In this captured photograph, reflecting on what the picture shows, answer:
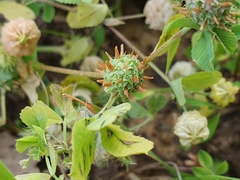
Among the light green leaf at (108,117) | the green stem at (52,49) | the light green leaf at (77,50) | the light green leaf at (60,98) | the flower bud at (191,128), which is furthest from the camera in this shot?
the green stem at (52,49)

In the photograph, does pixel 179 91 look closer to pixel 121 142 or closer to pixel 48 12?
pixel 121 142

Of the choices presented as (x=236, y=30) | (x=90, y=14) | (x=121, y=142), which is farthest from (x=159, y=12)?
(x=121, y=142)

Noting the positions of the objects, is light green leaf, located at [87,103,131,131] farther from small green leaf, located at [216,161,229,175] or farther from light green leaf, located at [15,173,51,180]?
small green leaf, located at [216,161,229,175]

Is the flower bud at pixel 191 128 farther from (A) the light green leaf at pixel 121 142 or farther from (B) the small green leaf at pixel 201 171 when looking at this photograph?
(A) the light green leaf at pixel 121 142

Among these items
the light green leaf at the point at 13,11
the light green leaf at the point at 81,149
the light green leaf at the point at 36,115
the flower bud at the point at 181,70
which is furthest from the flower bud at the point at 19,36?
the flower bud at the point at 181,70

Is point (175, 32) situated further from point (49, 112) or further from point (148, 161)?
point (148, 161)

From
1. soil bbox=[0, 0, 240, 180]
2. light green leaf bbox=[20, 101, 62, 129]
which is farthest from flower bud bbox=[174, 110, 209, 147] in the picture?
light green leaf bbox=[20, 101, 62, 129]

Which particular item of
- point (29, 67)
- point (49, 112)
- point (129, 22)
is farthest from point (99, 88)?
point (129, 22)

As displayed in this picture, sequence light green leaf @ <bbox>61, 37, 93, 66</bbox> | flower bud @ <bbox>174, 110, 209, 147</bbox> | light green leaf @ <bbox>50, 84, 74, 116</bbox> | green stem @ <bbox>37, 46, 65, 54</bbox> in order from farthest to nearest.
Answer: green stem @ <bbox>37, 46, 65, 54</bbox> → light green leaf @ <bbox>61, 37, 93, 66</bbox> → flower bud @ <bbox>174, 110, 209, 147</bbox> → light green leaf @ <bbox>50, 84, 74, 116</bbox>
